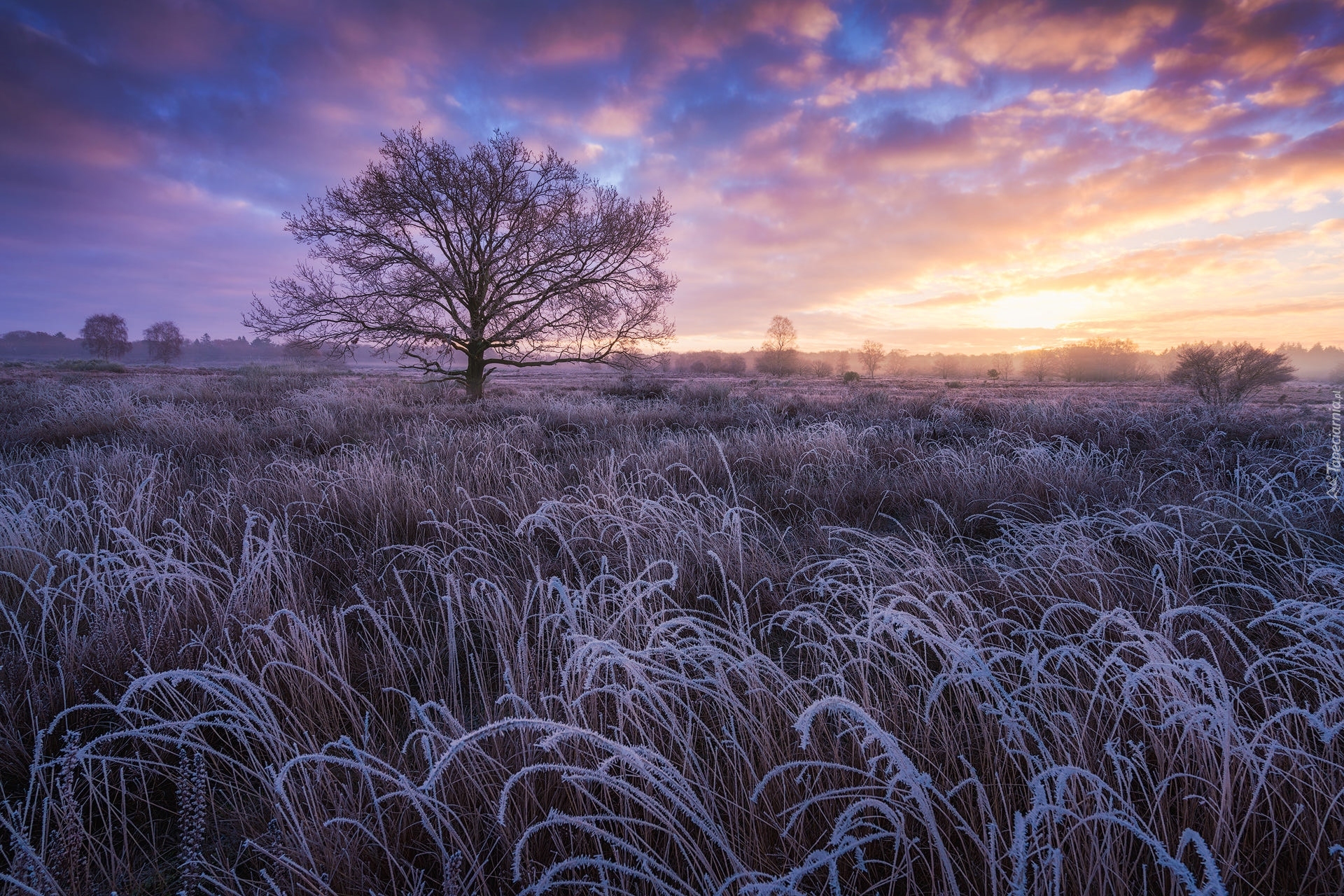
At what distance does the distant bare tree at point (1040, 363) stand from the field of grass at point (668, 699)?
185 feet

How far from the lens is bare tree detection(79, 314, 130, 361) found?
77.9 meters

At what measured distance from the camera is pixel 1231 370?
17406 mm

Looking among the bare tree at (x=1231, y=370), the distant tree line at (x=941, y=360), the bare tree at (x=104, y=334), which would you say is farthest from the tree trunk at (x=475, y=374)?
the bare tree at (x=104, y=334)

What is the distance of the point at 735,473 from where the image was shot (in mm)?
5480

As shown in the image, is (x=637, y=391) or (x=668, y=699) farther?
(x=637, y=391)

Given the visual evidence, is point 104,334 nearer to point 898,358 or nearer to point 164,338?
point 164,338

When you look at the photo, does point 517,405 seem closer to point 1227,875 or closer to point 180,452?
point 180,452

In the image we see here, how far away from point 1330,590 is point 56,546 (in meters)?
7.07

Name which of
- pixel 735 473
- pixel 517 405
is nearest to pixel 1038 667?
pixel 735 473

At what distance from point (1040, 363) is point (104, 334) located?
5007 inches

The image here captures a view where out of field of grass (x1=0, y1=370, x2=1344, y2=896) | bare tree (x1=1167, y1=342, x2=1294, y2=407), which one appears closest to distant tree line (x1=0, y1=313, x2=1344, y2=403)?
bare tree (x1=1167, y1=342, x2=1294, y2=407)

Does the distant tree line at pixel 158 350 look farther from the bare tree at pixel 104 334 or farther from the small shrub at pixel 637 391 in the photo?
the small shrub at pixel 637 391

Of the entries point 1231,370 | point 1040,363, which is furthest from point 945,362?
point 1231,370

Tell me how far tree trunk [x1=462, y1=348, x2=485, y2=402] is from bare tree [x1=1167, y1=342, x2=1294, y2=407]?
22778 mm
